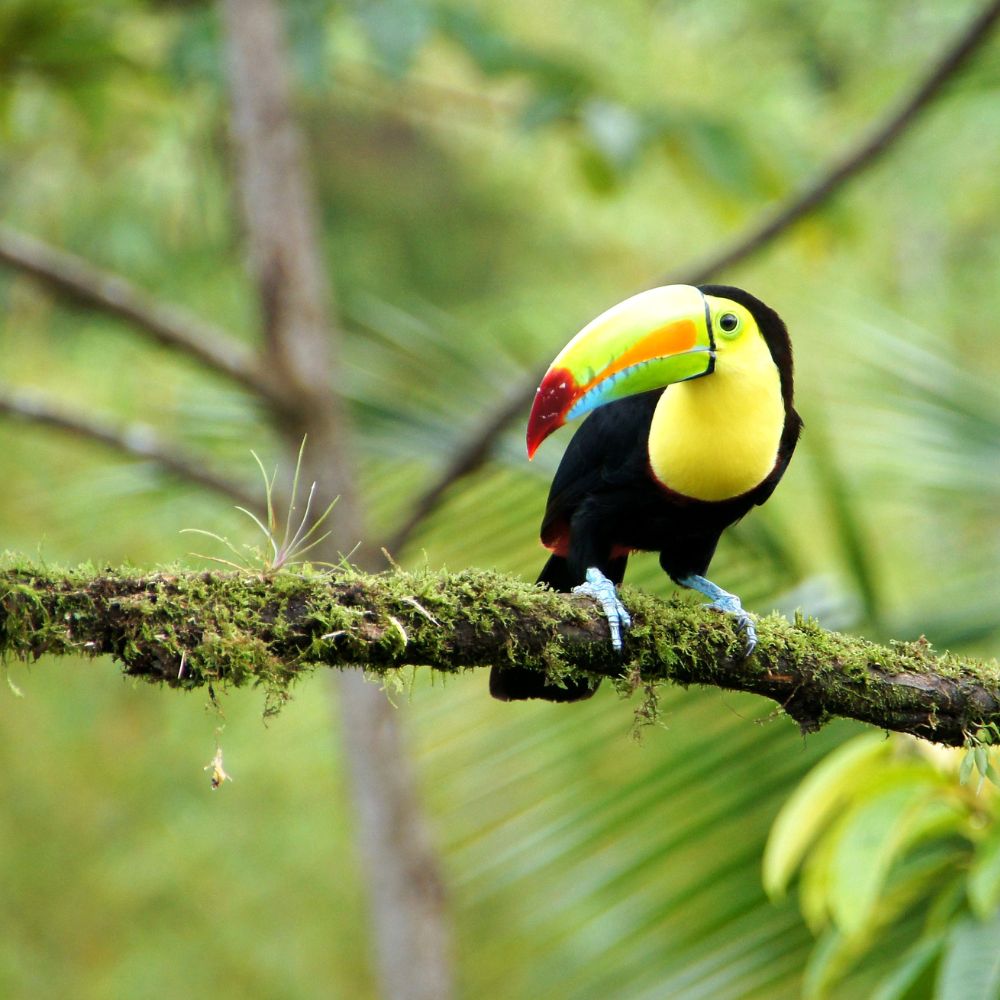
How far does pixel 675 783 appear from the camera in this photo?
121 inches

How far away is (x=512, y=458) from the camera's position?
389cm

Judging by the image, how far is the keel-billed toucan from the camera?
2.39 m

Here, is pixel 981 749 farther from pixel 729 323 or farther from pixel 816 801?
pixel 729 323

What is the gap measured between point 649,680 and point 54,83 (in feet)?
Result: 9.62

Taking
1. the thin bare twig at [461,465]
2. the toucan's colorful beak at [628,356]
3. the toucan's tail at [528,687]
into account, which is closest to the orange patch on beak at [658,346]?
the toucan's colorful beak at [628,356]

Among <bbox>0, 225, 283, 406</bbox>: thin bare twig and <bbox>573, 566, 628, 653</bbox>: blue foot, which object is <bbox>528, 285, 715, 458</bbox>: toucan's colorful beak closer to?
<bbox>573, 566, 628, 653</bbox>: blue foot

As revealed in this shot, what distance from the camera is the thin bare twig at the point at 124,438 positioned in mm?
3871

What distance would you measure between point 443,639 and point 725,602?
902mm

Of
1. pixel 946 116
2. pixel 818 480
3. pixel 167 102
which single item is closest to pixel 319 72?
pixel 167 102

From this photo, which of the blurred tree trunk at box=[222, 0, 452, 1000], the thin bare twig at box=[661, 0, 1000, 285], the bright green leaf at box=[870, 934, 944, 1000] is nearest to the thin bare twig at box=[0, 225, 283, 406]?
the blurred tree trunk at box=[222, 0, 452, 1000]

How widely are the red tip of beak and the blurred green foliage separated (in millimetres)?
794

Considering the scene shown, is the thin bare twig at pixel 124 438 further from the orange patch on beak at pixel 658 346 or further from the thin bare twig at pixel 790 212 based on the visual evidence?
the orange patch on beak at pixel 658 346

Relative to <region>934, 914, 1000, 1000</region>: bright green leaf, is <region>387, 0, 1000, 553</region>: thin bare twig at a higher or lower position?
higher

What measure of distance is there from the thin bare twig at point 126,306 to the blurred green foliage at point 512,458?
50cm
